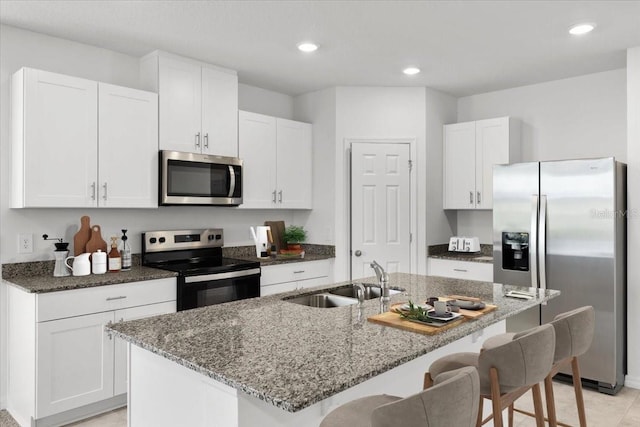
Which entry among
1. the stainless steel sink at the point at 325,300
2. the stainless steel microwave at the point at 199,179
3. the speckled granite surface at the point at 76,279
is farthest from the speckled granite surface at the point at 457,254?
the speckled granite surface at the point at 76,279

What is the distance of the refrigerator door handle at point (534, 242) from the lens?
12.0 feet

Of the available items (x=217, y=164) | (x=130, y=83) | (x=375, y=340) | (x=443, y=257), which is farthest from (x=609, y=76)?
(x=130, y=83)

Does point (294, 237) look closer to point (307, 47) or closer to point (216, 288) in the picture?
Answer: point (216, 288)

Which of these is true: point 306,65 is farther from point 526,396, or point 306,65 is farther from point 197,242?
point 526,396

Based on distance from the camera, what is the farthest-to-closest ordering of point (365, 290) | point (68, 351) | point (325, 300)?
point (68, 351)
point (365, 290)
point (325, 300)

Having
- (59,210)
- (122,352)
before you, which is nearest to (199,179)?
(59,210)

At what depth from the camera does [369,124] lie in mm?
4578

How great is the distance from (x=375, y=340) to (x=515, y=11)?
91.3 inches

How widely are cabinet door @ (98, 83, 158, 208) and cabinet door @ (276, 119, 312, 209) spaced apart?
130 cm

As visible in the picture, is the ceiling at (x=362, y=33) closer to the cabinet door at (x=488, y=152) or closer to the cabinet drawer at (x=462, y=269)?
the cabinet door at (x=488, y=152)

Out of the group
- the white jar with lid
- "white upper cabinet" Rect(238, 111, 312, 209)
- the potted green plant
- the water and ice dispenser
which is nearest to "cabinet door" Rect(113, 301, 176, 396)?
the white jar with lid

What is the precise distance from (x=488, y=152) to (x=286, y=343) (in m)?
3.49

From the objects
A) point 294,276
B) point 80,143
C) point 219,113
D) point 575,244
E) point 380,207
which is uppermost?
point 219,113

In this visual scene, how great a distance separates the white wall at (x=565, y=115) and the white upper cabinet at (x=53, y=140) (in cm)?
365
